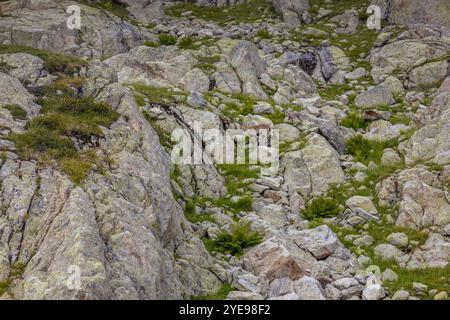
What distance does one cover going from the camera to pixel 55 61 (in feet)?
70.3

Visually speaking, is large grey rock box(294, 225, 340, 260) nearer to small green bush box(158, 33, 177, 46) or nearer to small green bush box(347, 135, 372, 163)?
small green bush box(347, 135, 372, 163)

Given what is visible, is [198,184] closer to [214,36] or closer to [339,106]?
[339,106]

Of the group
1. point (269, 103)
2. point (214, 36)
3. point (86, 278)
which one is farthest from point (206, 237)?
point (214, 36)

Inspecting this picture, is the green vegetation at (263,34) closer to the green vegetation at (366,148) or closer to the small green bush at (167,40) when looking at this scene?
the small green bush at (167,40)

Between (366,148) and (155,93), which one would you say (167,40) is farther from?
(366,148)

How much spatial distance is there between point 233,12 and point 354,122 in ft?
71.3

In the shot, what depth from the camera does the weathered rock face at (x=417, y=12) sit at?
35281mm

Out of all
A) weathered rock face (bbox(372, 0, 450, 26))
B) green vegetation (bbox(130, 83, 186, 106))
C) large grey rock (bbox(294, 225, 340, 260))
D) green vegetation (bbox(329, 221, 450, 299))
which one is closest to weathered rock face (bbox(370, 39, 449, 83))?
weathered rock face (bbox(372, 0, 450, 26))

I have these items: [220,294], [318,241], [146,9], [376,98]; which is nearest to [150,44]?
[146,9]

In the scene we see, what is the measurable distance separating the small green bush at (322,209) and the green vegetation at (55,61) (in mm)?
11956

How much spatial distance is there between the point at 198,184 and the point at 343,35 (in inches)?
909

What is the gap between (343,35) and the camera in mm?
38062

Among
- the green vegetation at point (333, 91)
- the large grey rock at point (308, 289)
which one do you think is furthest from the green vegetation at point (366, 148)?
the large grey rock at point (308, 289)

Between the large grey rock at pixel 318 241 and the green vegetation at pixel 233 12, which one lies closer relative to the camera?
the large grey rock at pixel 318 241
